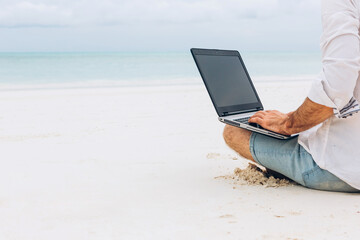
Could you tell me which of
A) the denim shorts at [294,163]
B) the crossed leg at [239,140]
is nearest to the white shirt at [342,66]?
the denim shorts at [294,163]

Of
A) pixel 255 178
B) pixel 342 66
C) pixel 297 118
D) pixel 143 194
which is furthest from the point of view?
pixel 255 178

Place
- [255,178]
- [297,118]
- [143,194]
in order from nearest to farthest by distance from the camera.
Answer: [297,118] → [143,194] → [255,178]

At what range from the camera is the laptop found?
2.64 metres

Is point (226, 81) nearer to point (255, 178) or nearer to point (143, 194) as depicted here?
point (255, 178)

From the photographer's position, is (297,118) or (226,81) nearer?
(297,118)

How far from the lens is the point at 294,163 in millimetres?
2381

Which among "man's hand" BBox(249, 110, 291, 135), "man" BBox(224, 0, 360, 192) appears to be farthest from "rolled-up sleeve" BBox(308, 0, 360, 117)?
"man's hand" BBox(249, 110, 291, 135)

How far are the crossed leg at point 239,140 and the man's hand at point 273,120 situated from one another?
0.70 ft

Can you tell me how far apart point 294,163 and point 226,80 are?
2.35 feet

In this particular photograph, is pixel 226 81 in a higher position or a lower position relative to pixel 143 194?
higher

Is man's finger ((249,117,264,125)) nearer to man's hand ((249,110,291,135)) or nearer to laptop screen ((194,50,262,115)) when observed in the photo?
man's hand ((249,110,291,135))

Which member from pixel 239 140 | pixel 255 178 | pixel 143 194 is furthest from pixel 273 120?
pixel 143 194

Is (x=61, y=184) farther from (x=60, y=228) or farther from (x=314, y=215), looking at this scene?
(x=314, y=215)

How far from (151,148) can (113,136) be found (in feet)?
2.28
